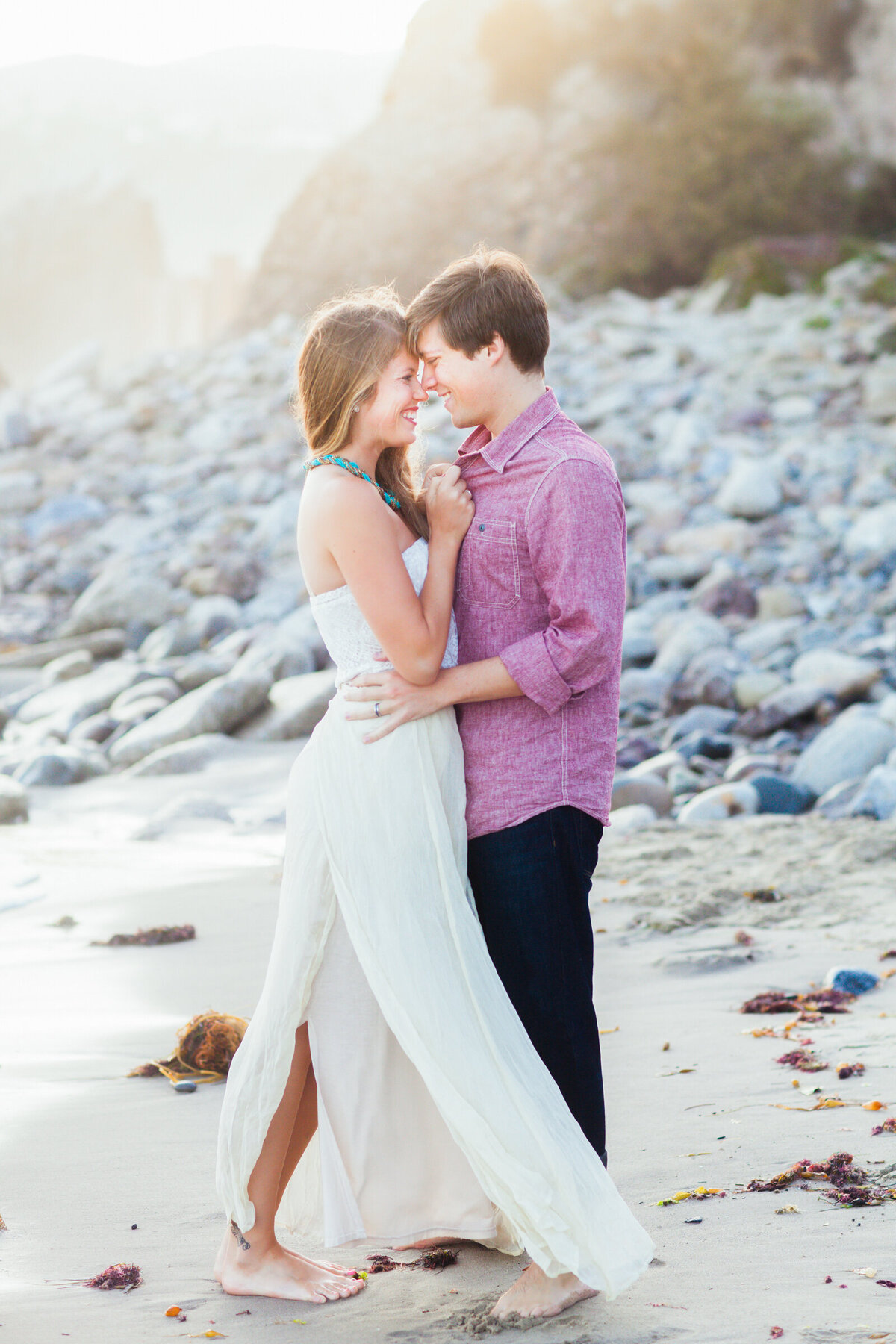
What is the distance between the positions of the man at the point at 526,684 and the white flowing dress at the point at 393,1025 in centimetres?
7

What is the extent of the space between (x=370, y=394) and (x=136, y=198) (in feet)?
291

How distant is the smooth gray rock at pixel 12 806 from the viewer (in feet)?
24.9

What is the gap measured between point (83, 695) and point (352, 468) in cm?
810

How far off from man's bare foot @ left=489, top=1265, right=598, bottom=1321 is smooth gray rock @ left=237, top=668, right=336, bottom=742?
6.20m

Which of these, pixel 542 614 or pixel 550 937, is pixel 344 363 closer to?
pixel 542 614

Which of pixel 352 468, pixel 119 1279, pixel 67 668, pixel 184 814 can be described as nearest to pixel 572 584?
pixel 352 468

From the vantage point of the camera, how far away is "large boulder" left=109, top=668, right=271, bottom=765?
28.9ft

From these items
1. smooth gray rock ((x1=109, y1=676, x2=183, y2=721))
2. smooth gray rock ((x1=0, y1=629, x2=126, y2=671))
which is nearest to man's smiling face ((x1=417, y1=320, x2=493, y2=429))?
smooth gray rock ((x1=109, y1=676, x2=183, y2=721))

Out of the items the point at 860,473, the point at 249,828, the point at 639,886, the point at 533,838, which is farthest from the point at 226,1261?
the point at 860,473

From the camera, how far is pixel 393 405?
2.67 metres

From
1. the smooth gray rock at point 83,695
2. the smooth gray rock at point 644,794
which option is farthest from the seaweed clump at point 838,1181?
the smooth gray rock at point 83,695

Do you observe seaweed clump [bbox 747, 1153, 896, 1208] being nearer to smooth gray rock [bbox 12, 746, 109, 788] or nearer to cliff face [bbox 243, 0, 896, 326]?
smooth gray rock [bbox 12, 746, 109, 788]

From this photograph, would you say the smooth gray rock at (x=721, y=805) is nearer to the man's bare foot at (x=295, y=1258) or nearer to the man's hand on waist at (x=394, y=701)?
the man's bare foot at (x=295, y=1258)

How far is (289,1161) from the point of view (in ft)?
8.83
